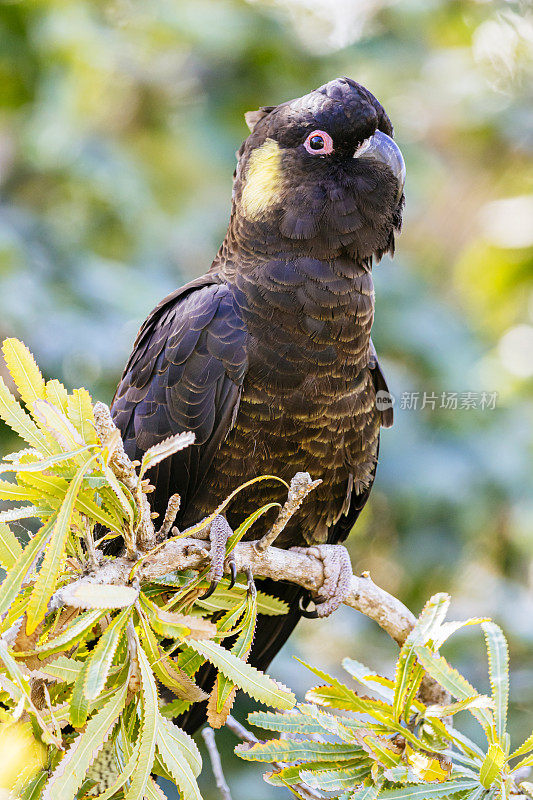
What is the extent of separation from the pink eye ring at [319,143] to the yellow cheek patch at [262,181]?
0.11 meters

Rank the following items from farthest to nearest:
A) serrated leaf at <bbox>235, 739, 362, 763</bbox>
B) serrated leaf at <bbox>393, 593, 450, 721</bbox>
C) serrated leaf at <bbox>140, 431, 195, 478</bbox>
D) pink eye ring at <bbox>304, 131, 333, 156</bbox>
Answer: pink eye ring at <bbox>304, 131, 333, 156</bbox>
serrated leaf at <bbox>393, 593, 450, 721</bbox>
serrated leaf at <bbox>235, 739, 362, 763</bbox>
serrated leaf at <bbox>140, 431, 195, 478</bbox>

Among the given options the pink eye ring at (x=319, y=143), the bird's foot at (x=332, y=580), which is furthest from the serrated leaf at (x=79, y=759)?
the pink eye ring at (x=319, y=143)

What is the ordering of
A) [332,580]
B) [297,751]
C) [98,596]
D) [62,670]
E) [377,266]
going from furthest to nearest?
[377,266], [332,580], [297,751], [62,670], [98,596]

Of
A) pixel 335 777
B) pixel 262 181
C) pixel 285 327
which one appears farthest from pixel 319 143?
pixel 335 777

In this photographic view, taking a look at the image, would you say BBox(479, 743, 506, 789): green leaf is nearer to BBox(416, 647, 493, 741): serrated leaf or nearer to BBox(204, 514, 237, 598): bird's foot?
BBox(416, 647, 493, 741): serrated leaf

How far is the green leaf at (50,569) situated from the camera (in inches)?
48.1

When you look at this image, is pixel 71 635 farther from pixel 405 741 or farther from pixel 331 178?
pixel 331 178

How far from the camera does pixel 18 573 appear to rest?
1261mm

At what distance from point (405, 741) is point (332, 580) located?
62cm

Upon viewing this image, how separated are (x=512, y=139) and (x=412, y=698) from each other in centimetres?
543

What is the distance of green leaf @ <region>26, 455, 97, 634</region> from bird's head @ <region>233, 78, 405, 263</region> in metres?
1.27

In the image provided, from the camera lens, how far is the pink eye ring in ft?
7.45

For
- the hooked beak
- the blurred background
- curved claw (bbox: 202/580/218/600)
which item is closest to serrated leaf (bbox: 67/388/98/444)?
curved claw (bbox: 202/580/218/600)

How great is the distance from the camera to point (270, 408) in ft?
7.35
